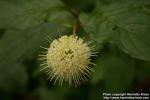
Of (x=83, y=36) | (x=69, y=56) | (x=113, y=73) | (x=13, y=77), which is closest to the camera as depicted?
(x=69, y=56)

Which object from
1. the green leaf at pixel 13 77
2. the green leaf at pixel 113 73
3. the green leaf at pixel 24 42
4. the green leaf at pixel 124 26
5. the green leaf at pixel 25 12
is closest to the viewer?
the green leaf at pixel 124 26

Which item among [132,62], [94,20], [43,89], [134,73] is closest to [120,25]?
[94,20]

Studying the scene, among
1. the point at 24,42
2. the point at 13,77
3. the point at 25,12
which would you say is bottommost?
the point at 13,77

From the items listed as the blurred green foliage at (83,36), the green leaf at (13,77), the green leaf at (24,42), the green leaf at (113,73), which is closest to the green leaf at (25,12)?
the blurred green foliage at (83,36)

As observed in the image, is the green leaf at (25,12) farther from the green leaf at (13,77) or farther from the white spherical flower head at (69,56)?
the green leaf at (13,77)

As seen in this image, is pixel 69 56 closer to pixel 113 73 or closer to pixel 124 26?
pixel 124 26

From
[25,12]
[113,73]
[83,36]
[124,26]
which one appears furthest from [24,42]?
[113,73]

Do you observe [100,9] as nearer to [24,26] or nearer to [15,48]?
[24,26]
